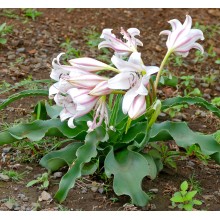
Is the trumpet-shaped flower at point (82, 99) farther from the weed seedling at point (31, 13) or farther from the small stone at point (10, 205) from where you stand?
the weed seedling at point (31, 13)

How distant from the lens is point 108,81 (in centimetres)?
347

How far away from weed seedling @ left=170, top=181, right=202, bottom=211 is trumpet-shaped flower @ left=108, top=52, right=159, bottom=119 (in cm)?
52

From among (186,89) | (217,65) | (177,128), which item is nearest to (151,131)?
(177,128)

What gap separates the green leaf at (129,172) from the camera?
11.6 ft

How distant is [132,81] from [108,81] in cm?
13

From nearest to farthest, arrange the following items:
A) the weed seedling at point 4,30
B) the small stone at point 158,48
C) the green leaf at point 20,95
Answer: the green leaf at point 20,95 < the weed seedling at point 4,30 < the small stone at point 158,48

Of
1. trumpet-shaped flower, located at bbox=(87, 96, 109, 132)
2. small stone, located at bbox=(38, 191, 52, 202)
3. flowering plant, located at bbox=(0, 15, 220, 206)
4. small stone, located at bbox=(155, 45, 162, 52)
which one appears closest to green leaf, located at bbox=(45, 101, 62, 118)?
flowering plant, located at bbox=(0, 15, 220, 206)

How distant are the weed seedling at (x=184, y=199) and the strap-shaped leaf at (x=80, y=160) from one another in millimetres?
502

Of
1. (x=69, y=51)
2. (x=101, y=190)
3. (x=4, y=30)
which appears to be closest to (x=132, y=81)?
(x=101, y=190)

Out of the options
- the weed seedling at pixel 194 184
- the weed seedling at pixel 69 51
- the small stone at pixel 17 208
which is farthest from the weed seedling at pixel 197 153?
the weed seedling at pixel 69 51

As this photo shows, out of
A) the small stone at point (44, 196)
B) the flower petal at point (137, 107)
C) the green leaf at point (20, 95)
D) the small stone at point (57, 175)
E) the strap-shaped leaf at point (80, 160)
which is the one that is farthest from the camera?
the green leaf at point (20, 95)

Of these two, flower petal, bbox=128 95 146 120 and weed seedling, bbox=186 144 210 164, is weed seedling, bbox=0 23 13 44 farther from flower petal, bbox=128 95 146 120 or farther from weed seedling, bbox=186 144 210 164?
flower petal, bbox=128 95 146 120

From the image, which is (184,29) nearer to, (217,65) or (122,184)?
(122,184)
